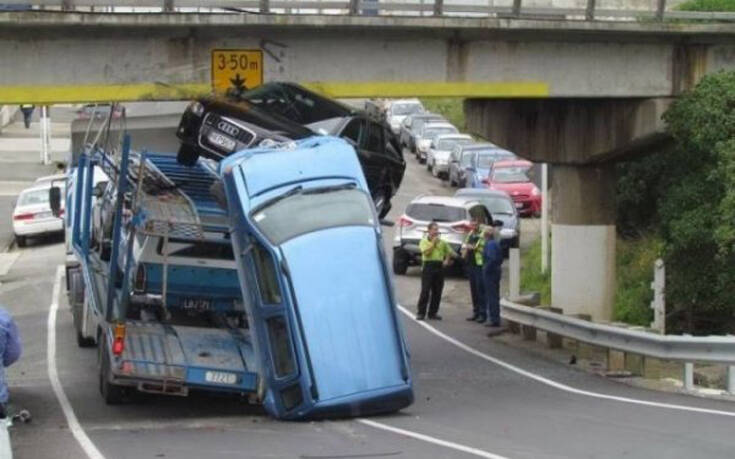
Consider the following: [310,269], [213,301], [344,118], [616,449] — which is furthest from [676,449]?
[344,118]

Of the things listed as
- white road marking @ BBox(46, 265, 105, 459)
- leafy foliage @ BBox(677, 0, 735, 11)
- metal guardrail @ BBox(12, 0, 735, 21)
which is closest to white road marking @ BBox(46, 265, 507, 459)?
white road marking @ BBox(46, 265, 105, 459)

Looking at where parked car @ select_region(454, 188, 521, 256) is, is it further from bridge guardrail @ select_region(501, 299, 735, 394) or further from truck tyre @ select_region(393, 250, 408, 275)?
bridge guardrail @ select_region(501, 299, 735, 394)

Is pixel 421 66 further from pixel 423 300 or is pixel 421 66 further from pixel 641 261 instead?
pixel 641 261

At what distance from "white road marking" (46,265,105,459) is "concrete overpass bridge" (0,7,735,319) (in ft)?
13.1

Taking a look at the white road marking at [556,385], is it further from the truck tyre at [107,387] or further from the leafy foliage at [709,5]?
the leafy foliage at [709,5]

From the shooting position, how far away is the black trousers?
28438 mm

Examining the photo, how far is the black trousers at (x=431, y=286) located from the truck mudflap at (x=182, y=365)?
1113cm

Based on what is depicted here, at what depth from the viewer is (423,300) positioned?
2872 centimetres

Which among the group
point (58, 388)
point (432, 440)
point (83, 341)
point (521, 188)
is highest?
point (521, 188)

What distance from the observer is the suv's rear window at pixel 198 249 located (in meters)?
18.5

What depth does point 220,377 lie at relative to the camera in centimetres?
1684

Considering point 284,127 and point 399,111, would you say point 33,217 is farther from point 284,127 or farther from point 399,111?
point 399,111

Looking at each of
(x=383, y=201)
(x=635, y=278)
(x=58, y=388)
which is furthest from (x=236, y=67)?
(x=635, y=278)

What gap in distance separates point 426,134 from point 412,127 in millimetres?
2582
